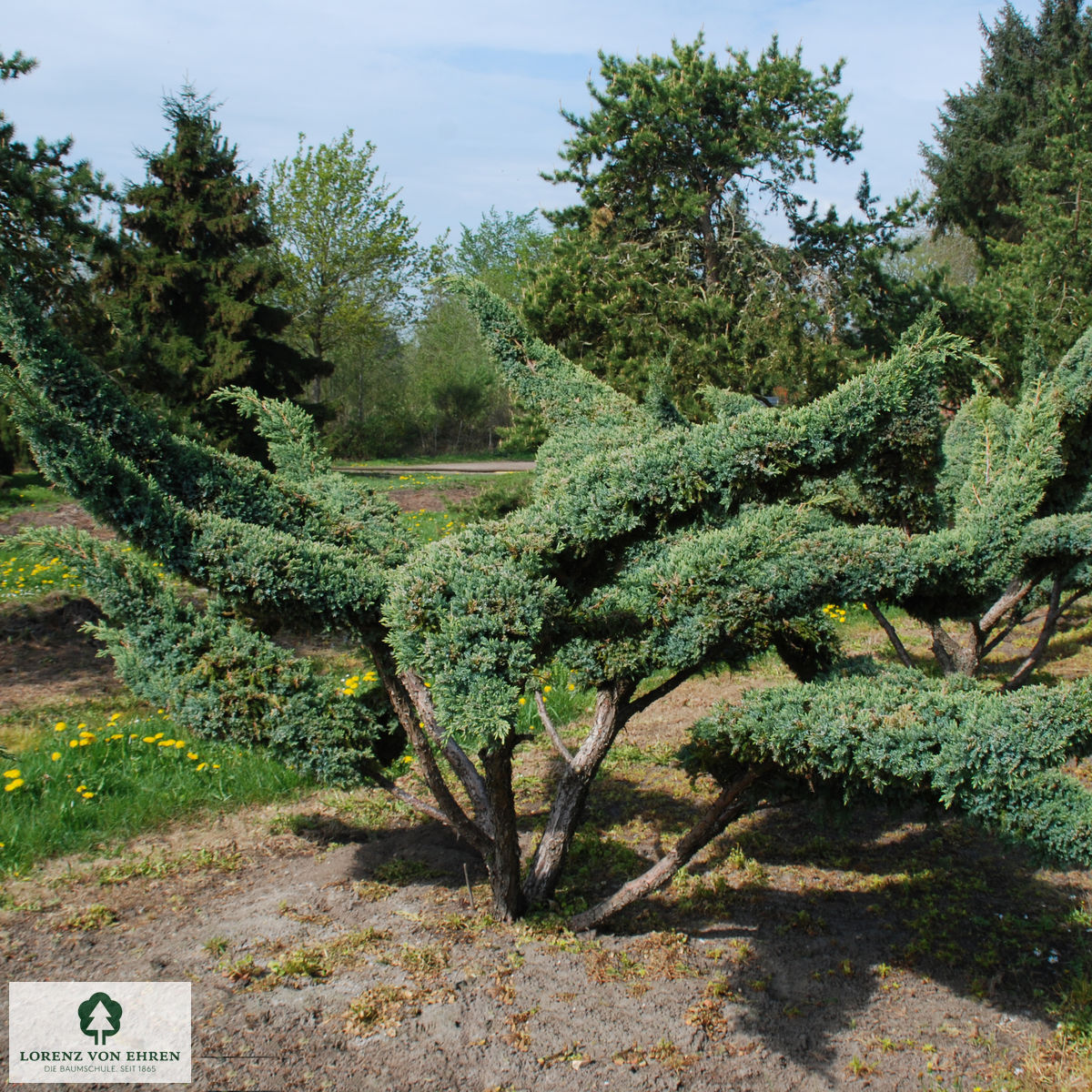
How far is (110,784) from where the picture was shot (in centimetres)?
446

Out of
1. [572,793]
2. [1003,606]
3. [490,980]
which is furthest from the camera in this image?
[1003,606]

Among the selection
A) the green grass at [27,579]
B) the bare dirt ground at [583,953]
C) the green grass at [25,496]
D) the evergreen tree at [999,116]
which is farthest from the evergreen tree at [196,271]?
the evergreen tree at [999,116]

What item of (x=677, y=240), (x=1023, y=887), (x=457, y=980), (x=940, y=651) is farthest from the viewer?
(x=677, y=240)

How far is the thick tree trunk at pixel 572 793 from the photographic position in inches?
127

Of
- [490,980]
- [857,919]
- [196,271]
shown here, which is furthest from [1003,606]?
[196,271]

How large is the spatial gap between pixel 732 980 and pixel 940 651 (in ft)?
10.6

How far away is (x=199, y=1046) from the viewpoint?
2582 mm

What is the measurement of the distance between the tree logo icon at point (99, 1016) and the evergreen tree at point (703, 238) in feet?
23.1

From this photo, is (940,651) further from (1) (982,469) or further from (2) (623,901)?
(2) (623,901)

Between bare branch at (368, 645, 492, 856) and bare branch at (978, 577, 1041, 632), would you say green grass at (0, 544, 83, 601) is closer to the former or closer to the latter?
bare branch at (368, 645, 492, 856)

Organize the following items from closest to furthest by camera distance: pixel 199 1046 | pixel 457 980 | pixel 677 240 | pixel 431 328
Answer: pixel 199 1046
pixel 457 980
pixel 677 240
pixel 431 328

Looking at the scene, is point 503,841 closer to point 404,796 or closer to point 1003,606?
point 404,796

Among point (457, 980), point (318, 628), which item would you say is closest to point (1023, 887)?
point (457, 980)

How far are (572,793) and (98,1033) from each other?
1657 mm
